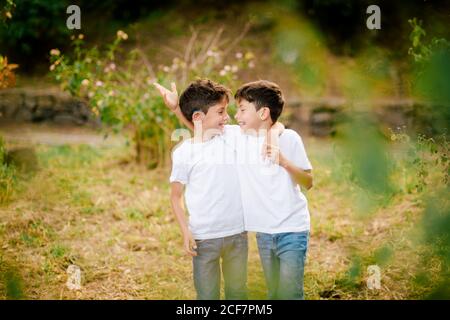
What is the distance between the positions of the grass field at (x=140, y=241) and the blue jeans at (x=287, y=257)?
50cm

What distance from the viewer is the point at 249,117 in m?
2.06

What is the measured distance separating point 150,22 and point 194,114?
570 cm

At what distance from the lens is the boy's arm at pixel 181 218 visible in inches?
76.4

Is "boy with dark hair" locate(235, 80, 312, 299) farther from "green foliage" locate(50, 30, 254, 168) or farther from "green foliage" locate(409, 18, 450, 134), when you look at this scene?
"green foliage" locate(50, 30, 254, 168)

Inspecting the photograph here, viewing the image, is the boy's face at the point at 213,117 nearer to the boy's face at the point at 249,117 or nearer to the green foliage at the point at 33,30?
the boy's face at the point at 249,117

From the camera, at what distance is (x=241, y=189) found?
2041 mm

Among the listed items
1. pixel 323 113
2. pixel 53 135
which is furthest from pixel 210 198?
pixel 53 135

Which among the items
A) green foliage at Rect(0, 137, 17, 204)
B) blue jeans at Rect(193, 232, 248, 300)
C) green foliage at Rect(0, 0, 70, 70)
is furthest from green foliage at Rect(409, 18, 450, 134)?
green foliage at Rect(0, 0, 70, 70)

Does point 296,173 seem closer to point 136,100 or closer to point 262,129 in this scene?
point 262,129

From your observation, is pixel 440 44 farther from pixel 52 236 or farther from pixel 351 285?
pixel 52 236

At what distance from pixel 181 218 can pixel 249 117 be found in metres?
0.40

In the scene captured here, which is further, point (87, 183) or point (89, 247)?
point (87, 183)
